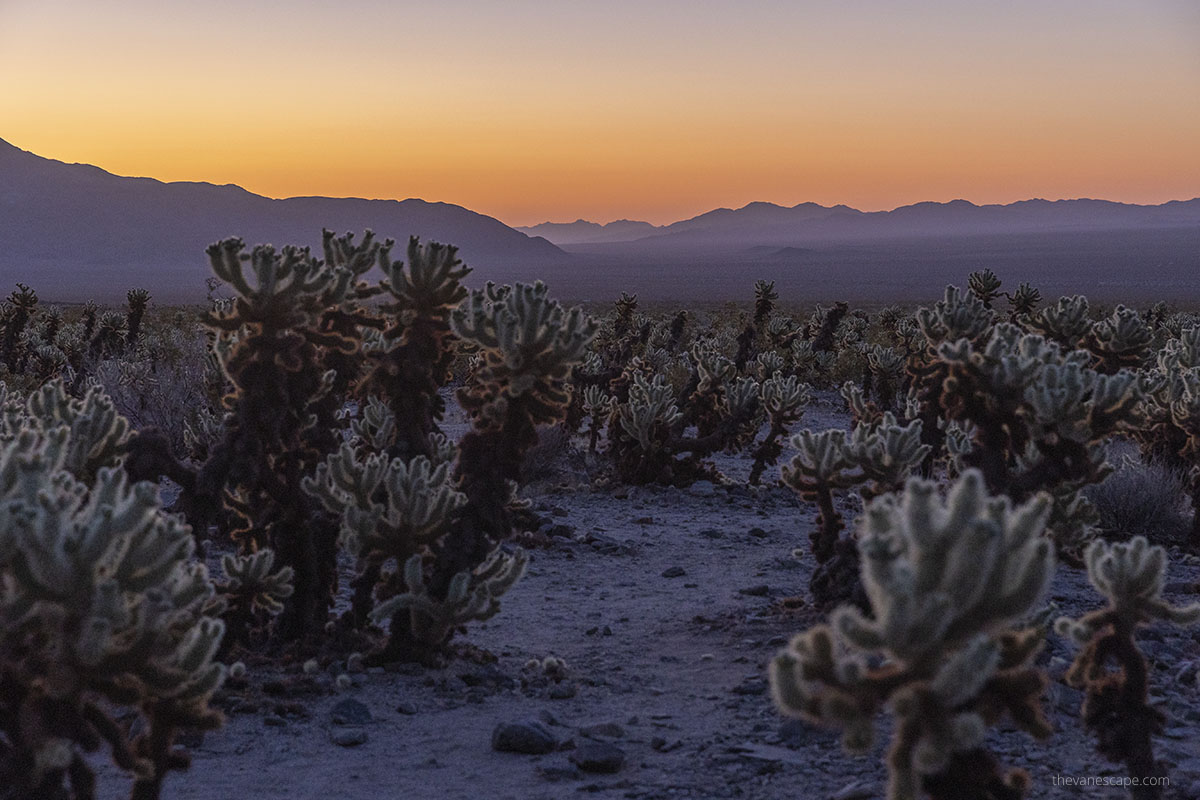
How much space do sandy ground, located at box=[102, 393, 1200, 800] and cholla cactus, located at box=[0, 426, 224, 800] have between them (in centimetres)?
165

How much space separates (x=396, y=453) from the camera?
621cm

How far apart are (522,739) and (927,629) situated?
2.85m

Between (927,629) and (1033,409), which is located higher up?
(1033,409)

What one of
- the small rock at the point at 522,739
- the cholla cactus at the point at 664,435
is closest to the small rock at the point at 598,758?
the small rock at the point at 522,739

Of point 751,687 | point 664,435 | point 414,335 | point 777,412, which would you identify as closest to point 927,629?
point 751,687

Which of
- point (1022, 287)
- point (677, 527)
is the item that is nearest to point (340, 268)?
point (677, 527)

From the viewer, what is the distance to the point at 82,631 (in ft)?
8.93

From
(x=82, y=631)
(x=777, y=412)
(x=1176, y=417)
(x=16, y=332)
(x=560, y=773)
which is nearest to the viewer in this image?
(x=82, y=631)

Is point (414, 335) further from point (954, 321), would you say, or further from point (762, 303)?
point (762, 303)

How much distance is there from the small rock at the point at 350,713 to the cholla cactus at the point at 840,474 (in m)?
2.79

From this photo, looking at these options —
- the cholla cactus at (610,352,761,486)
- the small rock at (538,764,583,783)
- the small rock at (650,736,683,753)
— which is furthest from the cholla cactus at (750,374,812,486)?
the small rock at (538,764,583,783)

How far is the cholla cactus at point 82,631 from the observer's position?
267cm

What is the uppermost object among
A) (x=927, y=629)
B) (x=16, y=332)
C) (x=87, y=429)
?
(x=16, y=332)

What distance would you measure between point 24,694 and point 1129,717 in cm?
346
